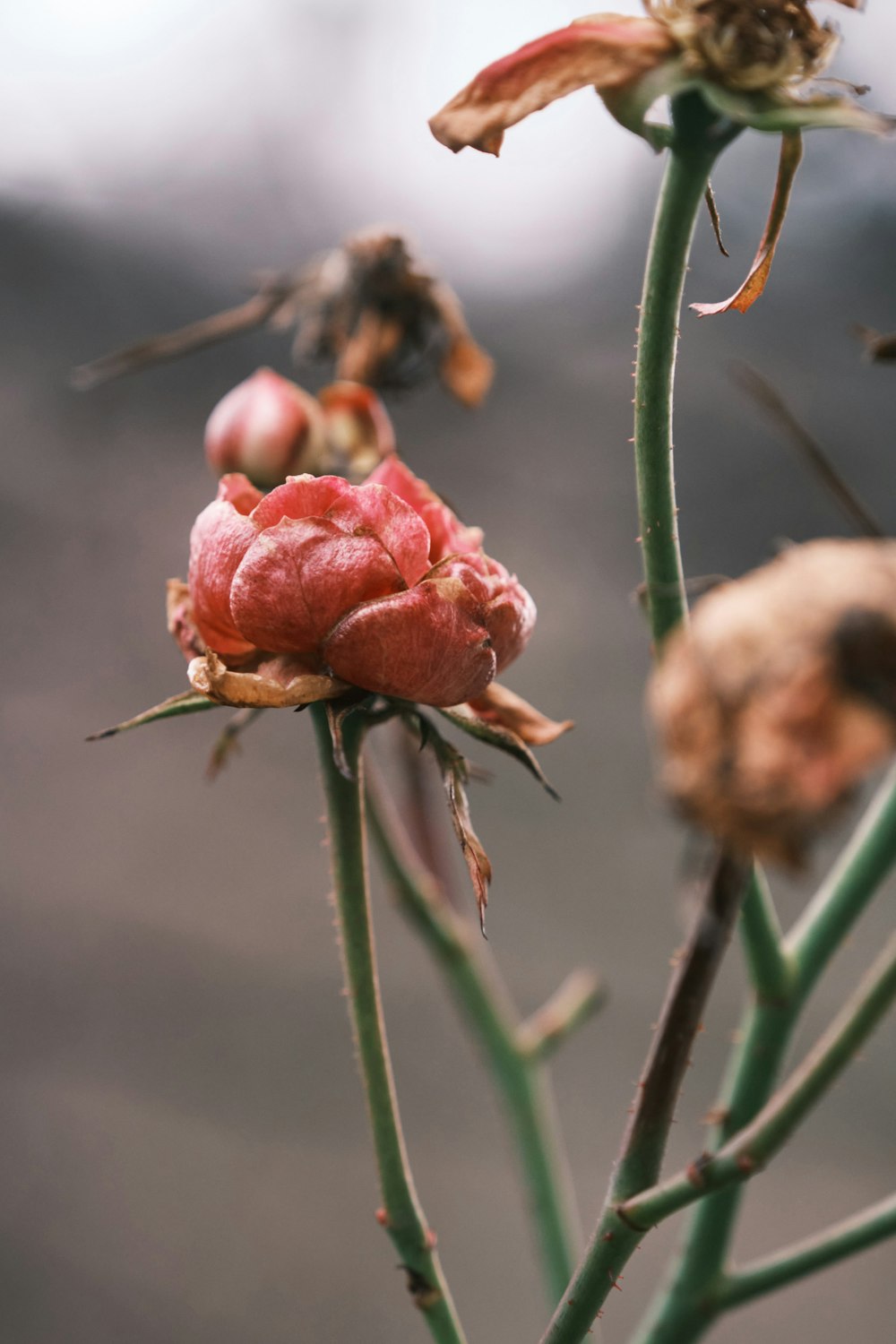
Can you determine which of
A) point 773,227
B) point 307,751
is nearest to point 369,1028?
point 773,227

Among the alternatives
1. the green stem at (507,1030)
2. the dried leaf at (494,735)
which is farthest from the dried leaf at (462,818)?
the green stem at (507,1030)

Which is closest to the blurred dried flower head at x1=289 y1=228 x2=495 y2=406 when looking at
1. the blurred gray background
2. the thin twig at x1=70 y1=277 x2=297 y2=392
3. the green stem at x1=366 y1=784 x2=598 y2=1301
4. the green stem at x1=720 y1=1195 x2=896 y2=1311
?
the thin twig at x1=70 y1=277 x2=297 y2=392

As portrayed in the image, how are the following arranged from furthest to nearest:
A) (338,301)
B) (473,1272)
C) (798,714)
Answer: (473,1272) → (338,301) → (798,714)

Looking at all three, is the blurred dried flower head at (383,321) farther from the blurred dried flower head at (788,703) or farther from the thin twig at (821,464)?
the blurred dried flower head at (788,703)

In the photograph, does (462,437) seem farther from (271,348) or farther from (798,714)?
(798,714)

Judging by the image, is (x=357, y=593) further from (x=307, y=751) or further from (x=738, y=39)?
(x=307, y=751)

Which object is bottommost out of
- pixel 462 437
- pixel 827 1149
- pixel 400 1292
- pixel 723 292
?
pixel 400 1292

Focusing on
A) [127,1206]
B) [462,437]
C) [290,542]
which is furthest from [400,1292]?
[290,542]

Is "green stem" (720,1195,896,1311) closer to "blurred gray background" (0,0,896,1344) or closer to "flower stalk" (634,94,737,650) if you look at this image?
"flower stalk" (634,94,737,650)
